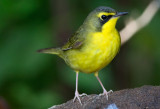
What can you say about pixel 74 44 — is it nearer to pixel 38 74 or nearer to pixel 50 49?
pixel 50 49

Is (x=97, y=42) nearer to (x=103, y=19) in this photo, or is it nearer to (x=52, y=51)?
(x=103, y=19)

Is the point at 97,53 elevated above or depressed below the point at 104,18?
below

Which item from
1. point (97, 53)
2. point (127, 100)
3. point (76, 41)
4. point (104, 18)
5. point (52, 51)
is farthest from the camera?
point (52, 51)

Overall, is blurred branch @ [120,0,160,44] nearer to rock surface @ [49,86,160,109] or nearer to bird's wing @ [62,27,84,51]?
bird's wing @ [62,27,84,51]

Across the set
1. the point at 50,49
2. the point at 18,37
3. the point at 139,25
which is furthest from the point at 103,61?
the point at 18,37

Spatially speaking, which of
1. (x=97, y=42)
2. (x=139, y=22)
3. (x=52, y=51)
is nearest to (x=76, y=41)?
(x=97, y=42)

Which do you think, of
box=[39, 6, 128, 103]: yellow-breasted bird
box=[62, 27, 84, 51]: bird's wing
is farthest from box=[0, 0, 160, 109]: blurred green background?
box=[39, 6, 128, 103]: yellow-breasted bird
